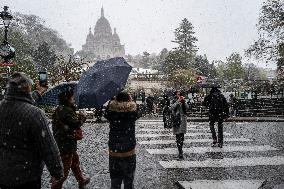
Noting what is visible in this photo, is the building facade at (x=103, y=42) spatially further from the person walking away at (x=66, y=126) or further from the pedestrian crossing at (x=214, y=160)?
the person walking away at (x=66, y=126)

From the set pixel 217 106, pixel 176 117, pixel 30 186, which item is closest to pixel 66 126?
pixel 30 186

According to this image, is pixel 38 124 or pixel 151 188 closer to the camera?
pixel 38 124

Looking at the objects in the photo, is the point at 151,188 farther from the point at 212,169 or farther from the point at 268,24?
the point at 268,24

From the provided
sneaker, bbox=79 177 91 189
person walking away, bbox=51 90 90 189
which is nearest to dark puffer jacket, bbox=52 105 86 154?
person walking away, bbox=51 90 90 189

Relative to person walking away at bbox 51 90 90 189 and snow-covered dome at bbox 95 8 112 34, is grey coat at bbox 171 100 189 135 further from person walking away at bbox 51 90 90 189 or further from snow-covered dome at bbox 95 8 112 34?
snow-covered dome at bbox 95 8 112 34

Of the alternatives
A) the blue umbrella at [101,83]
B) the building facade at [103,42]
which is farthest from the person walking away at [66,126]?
the building facade at [103,42]

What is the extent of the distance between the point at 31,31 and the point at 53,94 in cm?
13166

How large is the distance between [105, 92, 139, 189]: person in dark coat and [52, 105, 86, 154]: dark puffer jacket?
0.70 meters

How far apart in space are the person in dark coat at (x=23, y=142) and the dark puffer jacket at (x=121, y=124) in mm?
1755

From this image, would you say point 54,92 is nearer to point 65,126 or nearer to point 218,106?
point 65,126

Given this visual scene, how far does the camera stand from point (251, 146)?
11188 millimetres

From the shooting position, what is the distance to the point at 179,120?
930cm

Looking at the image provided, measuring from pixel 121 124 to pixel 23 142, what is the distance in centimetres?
193

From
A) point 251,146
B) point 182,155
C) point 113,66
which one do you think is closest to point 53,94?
point 113,66
